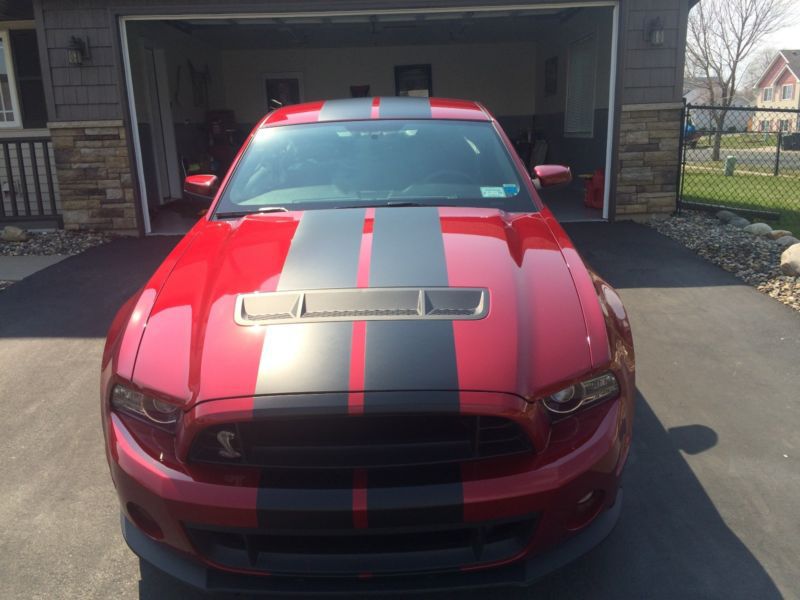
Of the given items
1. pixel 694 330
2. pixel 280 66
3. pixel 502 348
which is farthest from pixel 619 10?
pixel 280 66

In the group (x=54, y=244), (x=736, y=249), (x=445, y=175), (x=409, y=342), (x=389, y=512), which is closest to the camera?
(x=389, y=512)

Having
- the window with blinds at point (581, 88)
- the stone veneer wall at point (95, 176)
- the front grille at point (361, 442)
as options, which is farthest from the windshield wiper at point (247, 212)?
the window with blinds at point (581, 88)

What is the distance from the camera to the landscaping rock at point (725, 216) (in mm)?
8188

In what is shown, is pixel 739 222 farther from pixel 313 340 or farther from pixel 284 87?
pixel 284 87

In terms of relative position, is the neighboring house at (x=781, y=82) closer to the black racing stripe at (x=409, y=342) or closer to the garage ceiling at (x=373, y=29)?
the garage ceiling at (x=373, y=29)

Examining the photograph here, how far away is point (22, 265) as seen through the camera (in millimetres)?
6723

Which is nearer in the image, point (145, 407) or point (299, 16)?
point (145, 407)

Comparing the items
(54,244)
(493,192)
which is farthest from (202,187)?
(54,244)

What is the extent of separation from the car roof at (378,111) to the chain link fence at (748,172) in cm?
541

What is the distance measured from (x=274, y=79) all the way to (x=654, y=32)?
9595 millimetres

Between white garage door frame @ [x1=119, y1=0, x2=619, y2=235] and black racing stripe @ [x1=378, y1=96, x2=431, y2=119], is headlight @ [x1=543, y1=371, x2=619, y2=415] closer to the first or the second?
black racing stripe @ [x1=378, y1=96, x2=431, y2=119]

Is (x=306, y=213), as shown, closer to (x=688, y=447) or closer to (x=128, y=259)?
(x=688, y=447)

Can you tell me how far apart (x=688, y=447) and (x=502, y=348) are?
1.68 meters

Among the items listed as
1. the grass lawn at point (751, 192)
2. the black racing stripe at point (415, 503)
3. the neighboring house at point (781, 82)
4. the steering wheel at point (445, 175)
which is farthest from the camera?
the neighboring house at point (781, 82)
